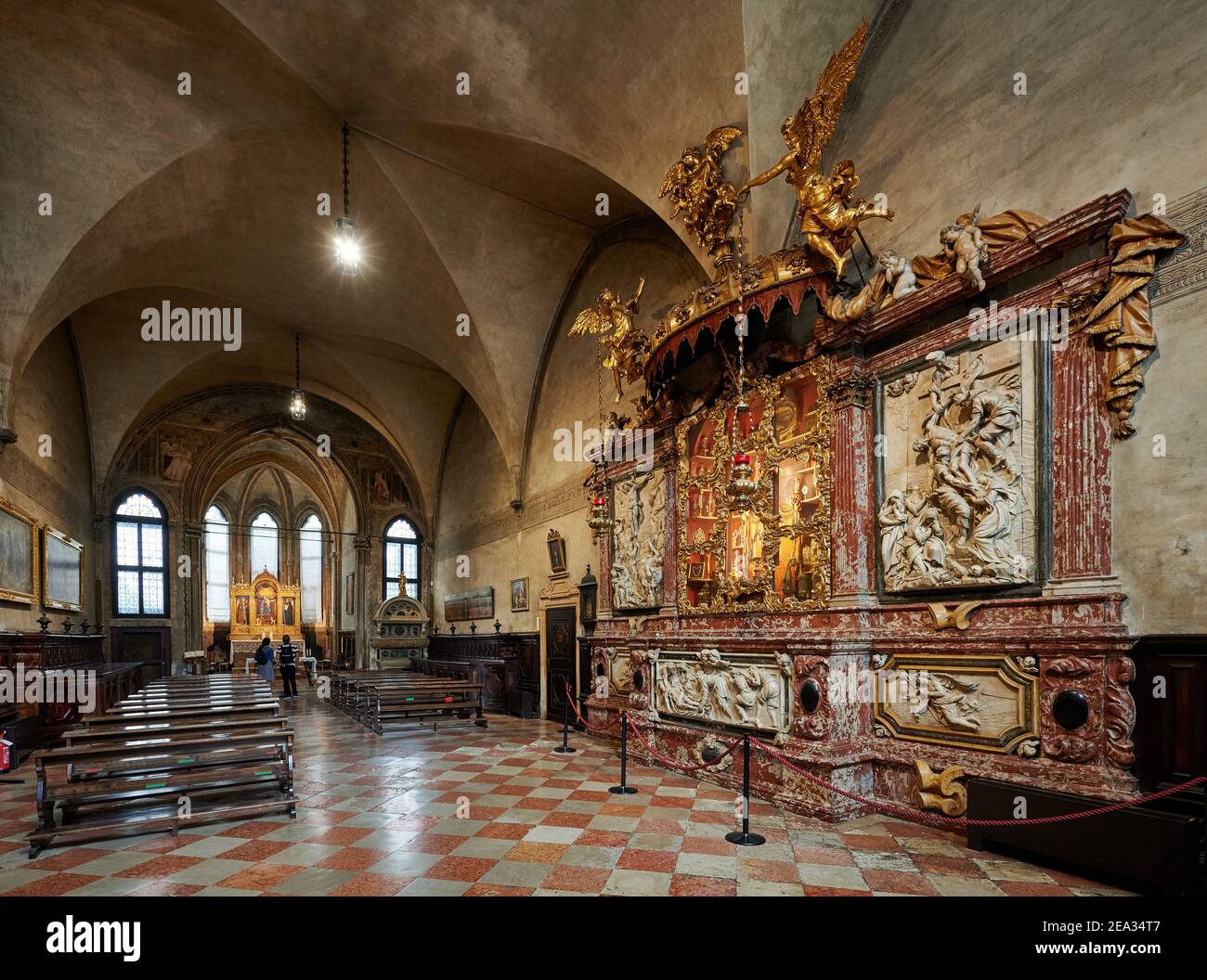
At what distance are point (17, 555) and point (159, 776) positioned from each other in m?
7.39

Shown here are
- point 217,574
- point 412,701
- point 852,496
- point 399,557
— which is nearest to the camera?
point 852,496

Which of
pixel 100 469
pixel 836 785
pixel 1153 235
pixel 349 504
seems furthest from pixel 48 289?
pixel 349 504

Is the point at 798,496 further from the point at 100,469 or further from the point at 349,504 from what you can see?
the point at 349,504

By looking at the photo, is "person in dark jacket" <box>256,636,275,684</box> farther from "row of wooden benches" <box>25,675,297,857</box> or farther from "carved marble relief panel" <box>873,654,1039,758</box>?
"carved marble relief panel" <box>873,654,1039,758</box>

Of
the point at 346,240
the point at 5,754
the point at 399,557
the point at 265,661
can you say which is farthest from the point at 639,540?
the point at 399,557

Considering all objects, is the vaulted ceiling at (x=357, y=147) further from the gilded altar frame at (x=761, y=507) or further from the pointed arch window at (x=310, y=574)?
the pointed arch window at (x=310, y=574)

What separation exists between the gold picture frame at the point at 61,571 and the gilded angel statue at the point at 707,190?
12.4 metres

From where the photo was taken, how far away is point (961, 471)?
5.36 m

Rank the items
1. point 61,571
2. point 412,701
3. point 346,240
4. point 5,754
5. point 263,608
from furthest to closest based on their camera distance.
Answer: point 263,608 → point 61,571 → point 412,701 → point 346,240 → point 5,754

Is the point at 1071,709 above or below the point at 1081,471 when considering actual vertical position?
below

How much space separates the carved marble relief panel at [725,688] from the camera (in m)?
6.35

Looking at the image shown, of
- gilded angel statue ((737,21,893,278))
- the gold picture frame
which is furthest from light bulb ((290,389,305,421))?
gilded angel statue ((737,21,893,278))

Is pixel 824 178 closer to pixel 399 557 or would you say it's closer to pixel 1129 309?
pixel 1129 309

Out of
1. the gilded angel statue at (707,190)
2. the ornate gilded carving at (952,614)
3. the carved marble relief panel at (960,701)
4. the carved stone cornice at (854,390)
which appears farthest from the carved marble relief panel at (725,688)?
the gilded angel statue at (707,190)
